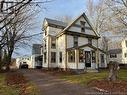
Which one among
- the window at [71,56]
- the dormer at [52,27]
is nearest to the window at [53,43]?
the dormer at [52,27]

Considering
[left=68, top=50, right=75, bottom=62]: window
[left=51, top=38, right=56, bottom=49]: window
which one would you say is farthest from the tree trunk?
[left=51, top=38, right=56, bottom=49]: window

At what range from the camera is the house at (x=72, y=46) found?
116 ft

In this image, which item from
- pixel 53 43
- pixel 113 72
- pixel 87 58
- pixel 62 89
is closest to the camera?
pixel 62 89

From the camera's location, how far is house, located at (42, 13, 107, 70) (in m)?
35.4

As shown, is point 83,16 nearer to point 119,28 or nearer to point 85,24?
point 85,24

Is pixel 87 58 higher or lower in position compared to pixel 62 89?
higher

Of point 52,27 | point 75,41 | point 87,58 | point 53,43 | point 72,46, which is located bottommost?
point 87,58

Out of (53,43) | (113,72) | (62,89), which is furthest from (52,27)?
(62,89)

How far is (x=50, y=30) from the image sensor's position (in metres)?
41.3

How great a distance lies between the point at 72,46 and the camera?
37.1m

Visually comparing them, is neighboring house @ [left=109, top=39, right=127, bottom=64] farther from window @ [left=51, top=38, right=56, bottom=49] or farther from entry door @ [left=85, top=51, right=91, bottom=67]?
entry door @ [left=85, top=51, right=91, bottom=67]

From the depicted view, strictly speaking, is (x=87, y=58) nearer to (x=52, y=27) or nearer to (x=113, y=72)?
(x=52, y=27)

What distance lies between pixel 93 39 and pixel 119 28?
648 cm

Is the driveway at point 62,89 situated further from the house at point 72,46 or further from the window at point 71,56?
the house at point 72,46
